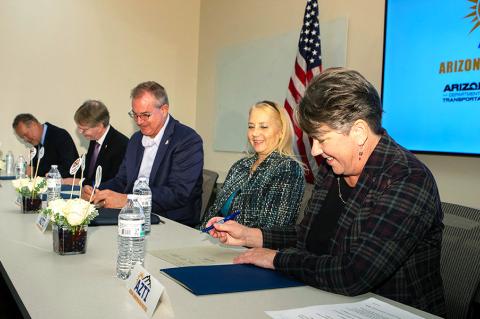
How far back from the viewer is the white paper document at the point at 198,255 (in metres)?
1.51

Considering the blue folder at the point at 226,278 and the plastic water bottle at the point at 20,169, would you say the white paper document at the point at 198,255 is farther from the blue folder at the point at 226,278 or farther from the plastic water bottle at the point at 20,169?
the plastic water bottle at the point at 20,169

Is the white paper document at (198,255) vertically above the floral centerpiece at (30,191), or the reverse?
the floral centerpiece at (30,191)

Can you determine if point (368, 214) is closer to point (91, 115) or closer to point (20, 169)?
point (20, 169)

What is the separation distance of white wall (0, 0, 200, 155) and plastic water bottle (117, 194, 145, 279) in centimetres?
433

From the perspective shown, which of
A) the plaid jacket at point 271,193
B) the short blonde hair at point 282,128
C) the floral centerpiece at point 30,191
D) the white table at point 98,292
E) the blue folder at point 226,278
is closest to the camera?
the white table at point 98,292

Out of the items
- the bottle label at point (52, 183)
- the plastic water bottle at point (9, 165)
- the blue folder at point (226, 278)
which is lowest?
the plastic water bottle at point (9, 165)

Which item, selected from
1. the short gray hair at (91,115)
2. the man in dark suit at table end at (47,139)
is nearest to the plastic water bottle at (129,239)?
the short gray hair at (91,115)

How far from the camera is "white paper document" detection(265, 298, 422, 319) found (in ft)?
3.49

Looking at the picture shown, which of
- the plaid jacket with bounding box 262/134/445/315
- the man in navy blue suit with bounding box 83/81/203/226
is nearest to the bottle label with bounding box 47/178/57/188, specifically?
the man in navy blue suit with bounding box 83/81/203/226

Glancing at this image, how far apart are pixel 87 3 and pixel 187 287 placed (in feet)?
16.5

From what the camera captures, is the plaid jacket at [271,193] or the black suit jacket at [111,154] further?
the black suit jacket at [111,154]

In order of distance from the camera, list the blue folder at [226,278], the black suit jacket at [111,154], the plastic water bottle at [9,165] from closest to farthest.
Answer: the blue folder at [226,278], the black suit jacket at [111,154], the plastic water bottle at [9,165]

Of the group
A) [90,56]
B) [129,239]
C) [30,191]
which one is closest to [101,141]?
[90,56]

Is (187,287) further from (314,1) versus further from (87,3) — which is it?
(87,3)
